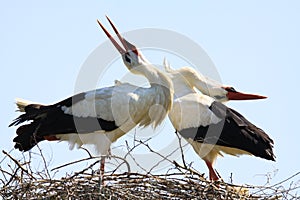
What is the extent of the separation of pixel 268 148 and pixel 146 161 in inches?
47.9

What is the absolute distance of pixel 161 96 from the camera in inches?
309

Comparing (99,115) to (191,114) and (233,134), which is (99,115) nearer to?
(191,114)

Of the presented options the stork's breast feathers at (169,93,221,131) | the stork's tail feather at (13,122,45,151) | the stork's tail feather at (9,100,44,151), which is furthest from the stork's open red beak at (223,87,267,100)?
the stork's tail feather at (13,122,45,151)

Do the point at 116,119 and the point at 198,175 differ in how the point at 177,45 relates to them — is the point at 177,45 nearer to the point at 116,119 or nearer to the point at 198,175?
the point at 116,119

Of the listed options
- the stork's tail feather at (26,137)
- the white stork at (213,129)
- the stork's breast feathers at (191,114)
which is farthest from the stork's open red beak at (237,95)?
the stork's tail feather at (26,137)

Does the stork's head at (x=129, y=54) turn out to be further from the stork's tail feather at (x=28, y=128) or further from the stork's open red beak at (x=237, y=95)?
the stork's open red beak at (x=237, y=95)

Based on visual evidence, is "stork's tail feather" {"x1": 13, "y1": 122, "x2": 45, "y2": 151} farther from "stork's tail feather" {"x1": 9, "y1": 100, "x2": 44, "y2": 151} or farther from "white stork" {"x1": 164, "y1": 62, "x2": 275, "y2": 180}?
"white stork" {"x1": 164, "y1": 62, "x2": 275, "y2": 180}

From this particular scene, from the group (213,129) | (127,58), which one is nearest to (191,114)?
(213,129)

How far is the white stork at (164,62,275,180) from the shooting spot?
8122mm

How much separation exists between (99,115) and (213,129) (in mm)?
1198

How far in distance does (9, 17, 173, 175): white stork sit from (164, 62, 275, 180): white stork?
44 centimetres

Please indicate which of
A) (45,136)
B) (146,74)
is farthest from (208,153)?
(45,136)

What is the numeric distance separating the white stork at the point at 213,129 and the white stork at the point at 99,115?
44cm

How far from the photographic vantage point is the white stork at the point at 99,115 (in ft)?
25.3
